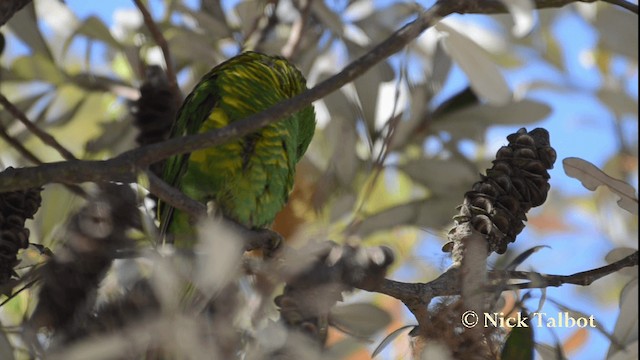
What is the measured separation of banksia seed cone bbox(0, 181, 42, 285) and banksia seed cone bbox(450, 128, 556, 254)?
690 millimetres

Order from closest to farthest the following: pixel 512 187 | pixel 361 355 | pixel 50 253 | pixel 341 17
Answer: pixel 512 187 → pixel 50 253 → pixel 361 355 → pixel 341 17

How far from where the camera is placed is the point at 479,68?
1.70 m

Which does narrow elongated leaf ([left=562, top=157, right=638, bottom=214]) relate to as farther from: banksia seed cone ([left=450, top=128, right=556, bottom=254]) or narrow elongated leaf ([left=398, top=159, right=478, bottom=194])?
narrow elongated leaf ([left=398, top=159, right=478, bottom=194])

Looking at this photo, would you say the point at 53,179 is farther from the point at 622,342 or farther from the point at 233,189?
the point at 622,342

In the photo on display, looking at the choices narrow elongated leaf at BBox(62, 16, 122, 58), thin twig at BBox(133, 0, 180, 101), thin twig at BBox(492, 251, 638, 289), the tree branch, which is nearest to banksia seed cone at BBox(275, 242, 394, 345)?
the tree branch

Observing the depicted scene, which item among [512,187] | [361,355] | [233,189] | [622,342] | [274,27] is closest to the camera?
[512,187]

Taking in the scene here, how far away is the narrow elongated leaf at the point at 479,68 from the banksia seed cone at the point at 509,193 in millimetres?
244

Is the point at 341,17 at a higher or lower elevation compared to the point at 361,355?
higher

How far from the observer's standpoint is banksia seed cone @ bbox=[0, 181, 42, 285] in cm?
149

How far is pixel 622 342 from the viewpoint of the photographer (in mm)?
1670

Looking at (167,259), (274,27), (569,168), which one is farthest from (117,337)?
(274,27)

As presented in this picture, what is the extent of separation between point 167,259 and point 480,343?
495mm

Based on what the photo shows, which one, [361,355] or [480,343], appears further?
[361,355]

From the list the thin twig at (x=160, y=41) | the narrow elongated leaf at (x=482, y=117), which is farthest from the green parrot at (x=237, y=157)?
the narrow elongated leaf at (x=482, y=117)
